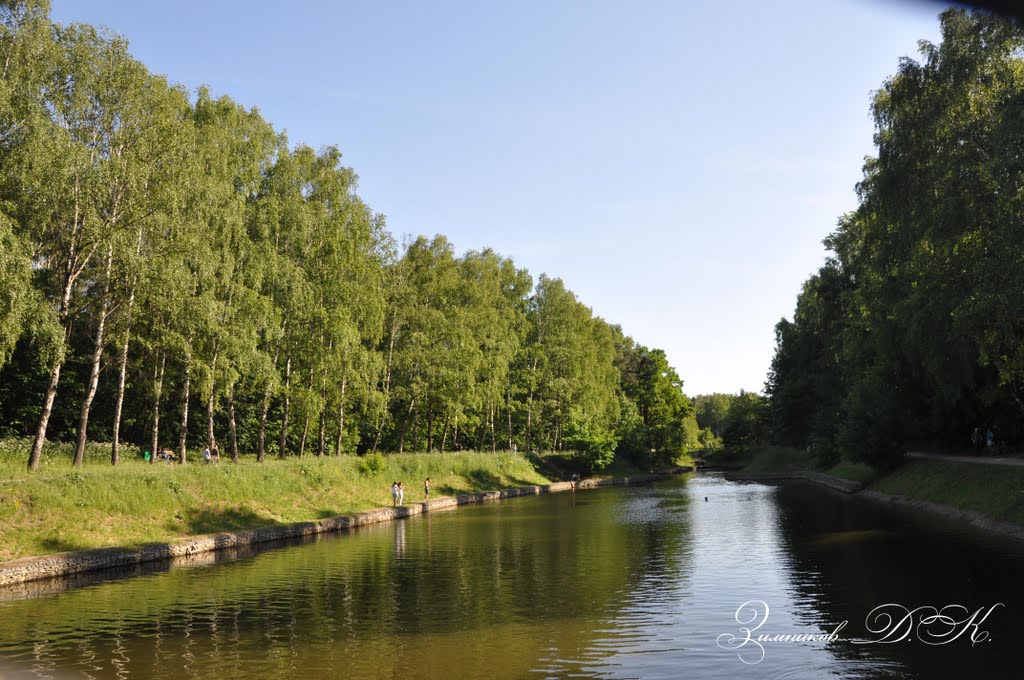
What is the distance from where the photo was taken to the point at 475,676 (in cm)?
1316

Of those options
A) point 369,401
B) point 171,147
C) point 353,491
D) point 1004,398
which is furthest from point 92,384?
point 1004,398

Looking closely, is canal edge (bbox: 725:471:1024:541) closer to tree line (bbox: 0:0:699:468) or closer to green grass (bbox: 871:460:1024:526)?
green grass (bbox: 871:460:1024:526)

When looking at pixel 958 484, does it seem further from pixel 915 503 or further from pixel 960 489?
pixel 915 503

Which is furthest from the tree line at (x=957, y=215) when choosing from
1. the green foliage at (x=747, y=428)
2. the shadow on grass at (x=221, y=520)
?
the green foliage at (x=747, y=428)

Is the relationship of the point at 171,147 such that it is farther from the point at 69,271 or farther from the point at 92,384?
the point at 92,384

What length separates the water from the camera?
45.4 feet

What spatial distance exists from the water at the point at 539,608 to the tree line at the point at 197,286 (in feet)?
42.1

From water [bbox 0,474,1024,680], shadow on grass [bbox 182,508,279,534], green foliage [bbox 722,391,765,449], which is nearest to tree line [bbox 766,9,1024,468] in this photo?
water [bbox 0,474,1024,680]

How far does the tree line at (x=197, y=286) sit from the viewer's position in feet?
103

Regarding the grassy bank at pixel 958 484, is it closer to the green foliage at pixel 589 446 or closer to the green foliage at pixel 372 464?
the green foliage at pixel 589 446

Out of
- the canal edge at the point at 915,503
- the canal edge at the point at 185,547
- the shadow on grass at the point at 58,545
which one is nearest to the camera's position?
the canal edge at the point at 185,547

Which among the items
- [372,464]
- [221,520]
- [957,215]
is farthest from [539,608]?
[372,464]

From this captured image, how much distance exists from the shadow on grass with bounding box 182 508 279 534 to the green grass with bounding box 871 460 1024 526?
31457mm

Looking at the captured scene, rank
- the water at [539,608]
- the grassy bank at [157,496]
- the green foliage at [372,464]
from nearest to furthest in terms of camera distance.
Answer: the water at [539,608] < the grassy bank at [157,496] < the green foliage at [372,464]
